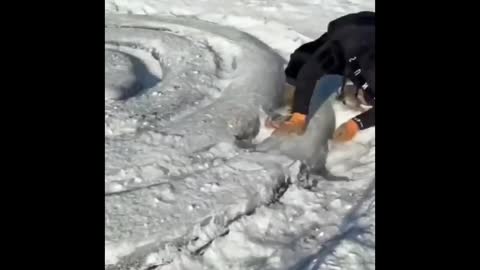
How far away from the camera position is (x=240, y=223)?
200cm

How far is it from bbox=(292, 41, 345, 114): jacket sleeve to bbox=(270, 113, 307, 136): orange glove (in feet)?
0.09

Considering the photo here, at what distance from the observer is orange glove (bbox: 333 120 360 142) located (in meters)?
2.44

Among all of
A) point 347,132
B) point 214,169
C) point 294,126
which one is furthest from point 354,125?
point 214,169

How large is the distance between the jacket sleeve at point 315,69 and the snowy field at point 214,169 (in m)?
0.12

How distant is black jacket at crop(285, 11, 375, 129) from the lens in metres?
2.37

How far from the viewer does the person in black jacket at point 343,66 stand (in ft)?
7.79

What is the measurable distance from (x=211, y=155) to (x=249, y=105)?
1.17 feet

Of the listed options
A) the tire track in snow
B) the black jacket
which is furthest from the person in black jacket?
the tire track in snow

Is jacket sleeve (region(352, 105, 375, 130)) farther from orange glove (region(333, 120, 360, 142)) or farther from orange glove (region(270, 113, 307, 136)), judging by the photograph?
orange glove (region(270, 113, 307, 136))

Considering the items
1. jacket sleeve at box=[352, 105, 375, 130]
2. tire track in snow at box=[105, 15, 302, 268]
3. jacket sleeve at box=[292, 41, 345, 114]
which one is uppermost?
jacket sleeve at box=[292, 41, 345, 114]

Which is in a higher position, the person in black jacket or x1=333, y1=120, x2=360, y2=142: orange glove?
the person in black jacket

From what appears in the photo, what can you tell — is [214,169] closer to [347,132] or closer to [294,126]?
[294,126]

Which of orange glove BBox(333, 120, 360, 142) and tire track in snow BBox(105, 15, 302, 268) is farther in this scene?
orange glove BBox(333, 120, 360, 142)

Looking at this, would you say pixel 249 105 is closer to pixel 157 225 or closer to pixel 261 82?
pixel 261 82
